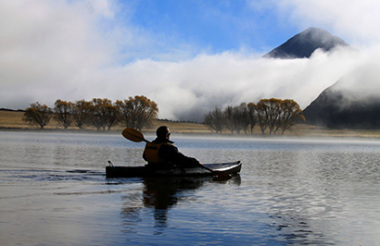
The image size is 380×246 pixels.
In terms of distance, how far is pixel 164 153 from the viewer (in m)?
18.0

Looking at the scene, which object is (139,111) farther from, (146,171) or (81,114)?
(146,171)

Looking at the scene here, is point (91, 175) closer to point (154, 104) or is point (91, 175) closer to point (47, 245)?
point (47, 245)

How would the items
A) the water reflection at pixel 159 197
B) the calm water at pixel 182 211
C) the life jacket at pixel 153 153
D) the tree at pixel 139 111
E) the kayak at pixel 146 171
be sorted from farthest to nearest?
the tree at pixel 139 111
the kayak at pixel 146 171
the life jacket at pixel 153 153
the water reflection at pixel 159 197
the calm water at pixel 182 211

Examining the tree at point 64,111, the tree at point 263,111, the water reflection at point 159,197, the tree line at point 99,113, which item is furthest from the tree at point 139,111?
the water reflection at point 159,197

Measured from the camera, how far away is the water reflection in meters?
10.7

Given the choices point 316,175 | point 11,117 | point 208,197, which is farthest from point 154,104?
point 208,197

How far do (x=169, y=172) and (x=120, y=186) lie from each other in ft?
7.56

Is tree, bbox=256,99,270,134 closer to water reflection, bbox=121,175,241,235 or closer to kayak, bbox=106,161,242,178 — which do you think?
water reflection, bbox=121,175,241,235

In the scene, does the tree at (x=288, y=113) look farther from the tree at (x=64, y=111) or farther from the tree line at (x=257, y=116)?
the tree at (x=64, y=111)

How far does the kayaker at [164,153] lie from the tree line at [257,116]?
4703 inches

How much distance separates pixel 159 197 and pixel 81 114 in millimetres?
126051

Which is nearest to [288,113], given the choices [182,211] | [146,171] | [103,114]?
[103,114]

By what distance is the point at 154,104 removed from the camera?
132m

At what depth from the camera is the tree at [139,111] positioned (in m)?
130
